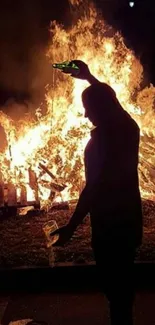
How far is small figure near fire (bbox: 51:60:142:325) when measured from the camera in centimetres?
339

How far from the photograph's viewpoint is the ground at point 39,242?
5895 millimetres

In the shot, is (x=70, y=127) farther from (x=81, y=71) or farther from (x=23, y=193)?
(x=81, y=71)

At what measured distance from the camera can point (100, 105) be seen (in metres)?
3.52

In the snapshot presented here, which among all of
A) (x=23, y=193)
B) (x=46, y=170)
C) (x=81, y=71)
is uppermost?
(x=81, y=71)

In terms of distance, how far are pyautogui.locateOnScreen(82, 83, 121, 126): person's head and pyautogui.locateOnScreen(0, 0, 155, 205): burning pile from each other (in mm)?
4836

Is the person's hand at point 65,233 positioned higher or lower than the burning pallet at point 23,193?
lower

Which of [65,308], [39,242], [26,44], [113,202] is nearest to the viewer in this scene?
[113,202]

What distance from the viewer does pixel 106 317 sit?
4789 millimetres

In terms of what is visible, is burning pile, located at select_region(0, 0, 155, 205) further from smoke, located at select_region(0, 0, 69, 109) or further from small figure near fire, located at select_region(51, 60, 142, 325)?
small figure near fire, located at select_region(51, 60, 142, 325)

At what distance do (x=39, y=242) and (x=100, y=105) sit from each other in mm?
3532

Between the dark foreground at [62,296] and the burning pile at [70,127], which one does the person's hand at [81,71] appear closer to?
the dark foreground at [62,296]

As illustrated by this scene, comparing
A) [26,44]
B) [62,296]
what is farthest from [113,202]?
[26,44]

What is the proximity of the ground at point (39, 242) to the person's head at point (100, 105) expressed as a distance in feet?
8.65

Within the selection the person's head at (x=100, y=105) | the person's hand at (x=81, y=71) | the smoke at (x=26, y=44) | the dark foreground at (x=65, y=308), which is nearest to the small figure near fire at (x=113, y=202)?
the person's head at (x=100, y=105)
